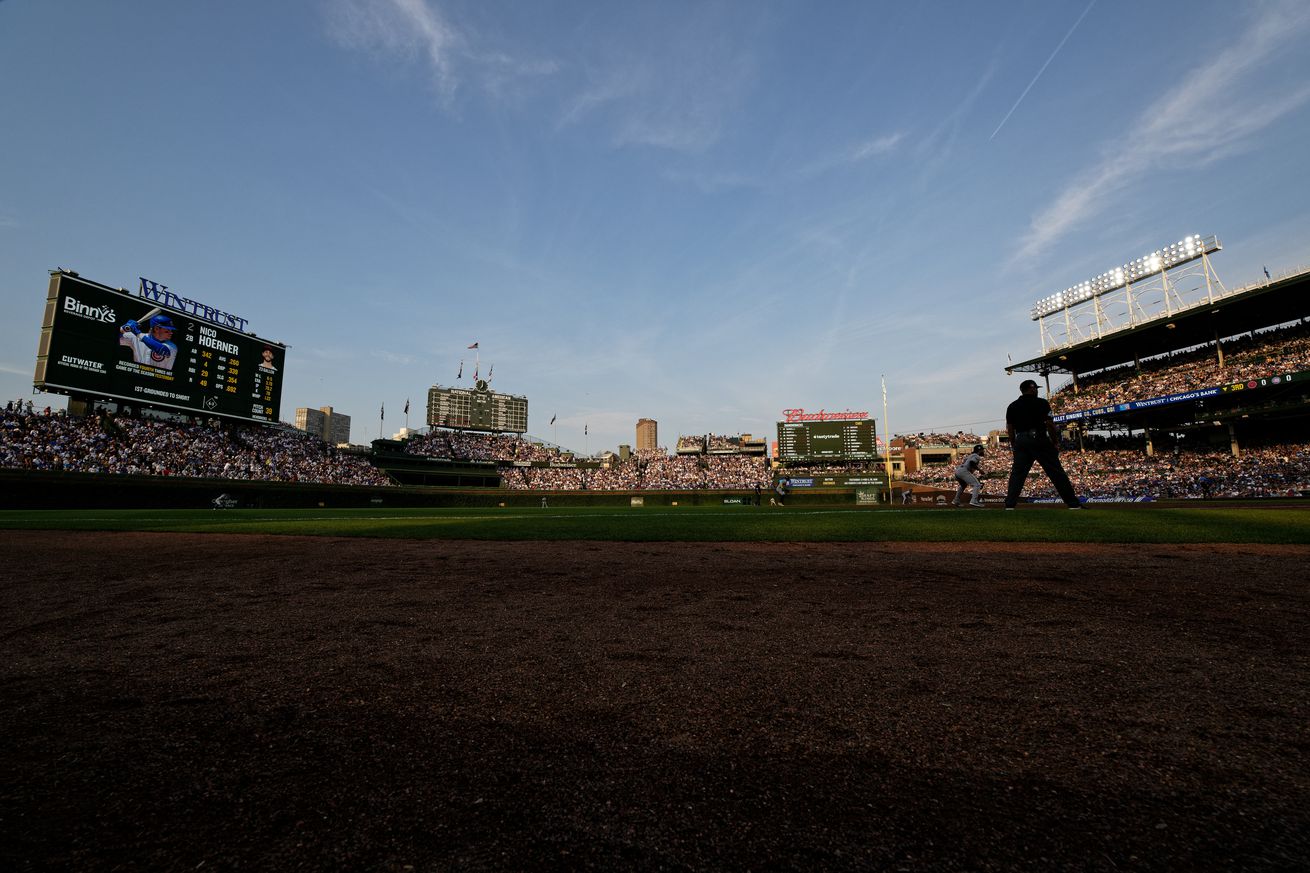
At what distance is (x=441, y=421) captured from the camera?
7062cm

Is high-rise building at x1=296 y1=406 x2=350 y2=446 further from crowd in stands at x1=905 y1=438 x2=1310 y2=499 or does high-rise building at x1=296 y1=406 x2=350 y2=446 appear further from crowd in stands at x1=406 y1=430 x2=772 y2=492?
crowd in stands at x1=905 y1=438 x2=1310 y2=499

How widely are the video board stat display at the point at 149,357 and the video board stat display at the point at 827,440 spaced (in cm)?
4622

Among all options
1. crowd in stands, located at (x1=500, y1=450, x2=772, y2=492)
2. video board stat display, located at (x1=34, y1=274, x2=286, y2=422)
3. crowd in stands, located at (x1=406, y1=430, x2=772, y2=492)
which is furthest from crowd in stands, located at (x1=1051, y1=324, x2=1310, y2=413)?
video board stat display, located at (x1=34, y1=274, x2=286, y2=422)

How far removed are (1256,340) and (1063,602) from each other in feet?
161

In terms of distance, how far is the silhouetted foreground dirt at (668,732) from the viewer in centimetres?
125

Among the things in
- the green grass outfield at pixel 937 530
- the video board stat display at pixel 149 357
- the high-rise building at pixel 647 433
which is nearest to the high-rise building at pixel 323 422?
the high-rise building at pixel 647 433

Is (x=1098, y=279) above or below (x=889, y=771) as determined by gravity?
above

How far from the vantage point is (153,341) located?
3247cm

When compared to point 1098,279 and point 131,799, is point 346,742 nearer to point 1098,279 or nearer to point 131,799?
point 131,799

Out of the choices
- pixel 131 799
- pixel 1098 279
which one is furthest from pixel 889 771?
pixel 1098 279

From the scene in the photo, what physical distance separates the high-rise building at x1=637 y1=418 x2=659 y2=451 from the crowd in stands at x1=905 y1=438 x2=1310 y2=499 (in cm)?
13281

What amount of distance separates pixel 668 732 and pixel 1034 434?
990 cm

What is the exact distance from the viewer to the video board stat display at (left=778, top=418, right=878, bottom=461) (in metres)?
56.9

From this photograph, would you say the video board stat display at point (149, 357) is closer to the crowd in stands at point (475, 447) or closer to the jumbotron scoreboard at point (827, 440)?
the crowd in stands at point (475, 447)
